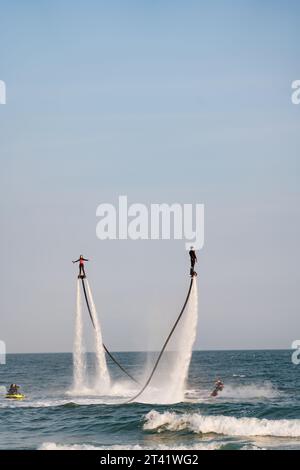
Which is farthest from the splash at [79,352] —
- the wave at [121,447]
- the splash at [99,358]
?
the wave at [121,447]

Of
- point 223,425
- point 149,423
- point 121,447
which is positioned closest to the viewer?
point 121,447

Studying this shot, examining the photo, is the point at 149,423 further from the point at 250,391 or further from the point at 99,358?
the point at 250,391

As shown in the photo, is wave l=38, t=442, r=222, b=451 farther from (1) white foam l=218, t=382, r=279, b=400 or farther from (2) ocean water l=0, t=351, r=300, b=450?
(1) white foam l=218, t=382, r=279, b=400

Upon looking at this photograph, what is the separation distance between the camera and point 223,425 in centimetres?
4731

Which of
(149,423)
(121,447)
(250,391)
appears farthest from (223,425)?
(250,391)

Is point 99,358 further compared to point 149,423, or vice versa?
point 99,358

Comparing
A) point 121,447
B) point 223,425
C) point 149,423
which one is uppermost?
point 223,425

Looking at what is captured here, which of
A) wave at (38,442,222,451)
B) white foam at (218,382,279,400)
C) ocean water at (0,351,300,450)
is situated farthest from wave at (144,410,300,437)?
white foam at (218,382,279,400)

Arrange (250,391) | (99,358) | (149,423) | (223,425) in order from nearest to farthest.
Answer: (223,425)
(149,423)
(99,358)
(250,391)

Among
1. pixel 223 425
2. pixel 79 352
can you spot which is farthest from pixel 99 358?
pixel 223 425

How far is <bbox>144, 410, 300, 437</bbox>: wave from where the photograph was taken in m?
46.2

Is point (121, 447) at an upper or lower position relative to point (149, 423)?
lower
